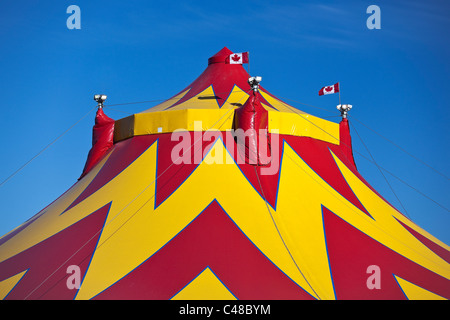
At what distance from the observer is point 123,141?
746 centimetres

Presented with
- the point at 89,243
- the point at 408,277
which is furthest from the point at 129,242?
the point at 408,277

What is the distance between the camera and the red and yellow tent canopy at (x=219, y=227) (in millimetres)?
5242

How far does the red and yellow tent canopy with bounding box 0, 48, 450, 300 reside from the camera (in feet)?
17.2

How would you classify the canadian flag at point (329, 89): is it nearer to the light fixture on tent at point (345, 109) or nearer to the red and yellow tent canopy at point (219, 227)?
the light fixture on tent at point (345, 109)

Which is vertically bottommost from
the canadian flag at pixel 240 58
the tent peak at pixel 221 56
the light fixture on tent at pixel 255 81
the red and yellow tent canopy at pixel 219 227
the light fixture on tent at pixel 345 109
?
the red and yellow tent canopy at pixel 219 227

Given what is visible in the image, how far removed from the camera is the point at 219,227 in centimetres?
565

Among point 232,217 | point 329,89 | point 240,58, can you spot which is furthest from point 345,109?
point 232,217

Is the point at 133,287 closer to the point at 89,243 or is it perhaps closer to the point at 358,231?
the point at 89,243

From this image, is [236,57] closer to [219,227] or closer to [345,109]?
[345,109]

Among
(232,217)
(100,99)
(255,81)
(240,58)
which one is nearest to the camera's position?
(232,217)

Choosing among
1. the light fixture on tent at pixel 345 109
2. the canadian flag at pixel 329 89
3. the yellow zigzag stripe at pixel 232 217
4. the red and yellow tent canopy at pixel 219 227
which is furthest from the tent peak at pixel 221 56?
A: the yellow zigzag stripe at pixel 232 217

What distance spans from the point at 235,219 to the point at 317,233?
89 cm

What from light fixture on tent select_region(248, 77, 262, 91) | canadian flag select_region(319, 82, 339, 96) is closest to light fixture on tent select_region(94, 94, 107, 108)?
light fixture on tent select_region(248, 77, 262, 91)
